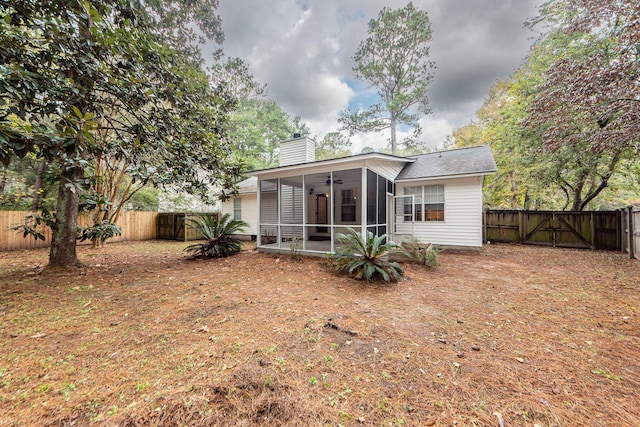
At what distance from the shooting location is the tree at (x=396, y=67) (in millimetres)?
13953

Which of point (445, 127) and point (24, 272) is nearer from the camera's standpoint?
point (24, 272)

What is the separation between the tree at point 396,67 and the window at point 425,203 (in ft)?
25.2

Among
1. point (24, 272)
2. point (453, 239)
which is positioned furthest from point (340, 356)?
point (453, 239)

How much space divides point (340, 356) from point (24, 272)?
730cm

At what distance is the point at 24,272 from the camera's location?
17.1 ft

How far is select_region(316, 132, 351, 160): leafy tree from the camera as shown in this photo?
58.4 ft

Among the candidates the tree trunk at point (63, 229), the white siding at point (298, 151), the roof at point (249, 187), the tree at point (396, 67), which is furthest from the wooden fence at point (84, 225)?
the tree at point (396, 67)

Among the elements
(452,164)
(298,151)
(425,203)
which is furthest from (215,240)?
(452,164)

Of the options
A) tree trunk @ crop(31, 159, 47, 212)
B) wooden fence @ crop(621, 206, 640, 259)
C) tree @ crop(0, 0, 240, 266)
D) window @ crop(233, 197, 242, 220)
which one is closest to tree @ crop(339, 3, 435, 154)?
window @ crop(233, 197, 242, 220)

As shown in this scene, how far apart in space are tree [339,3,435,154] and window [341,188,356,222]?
7.94 metres

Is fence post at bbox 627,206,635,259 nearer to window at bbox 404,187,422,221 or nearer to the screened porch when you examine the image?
window at bbox 404,187,422,221

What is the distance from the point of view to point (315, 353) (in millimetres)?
2439

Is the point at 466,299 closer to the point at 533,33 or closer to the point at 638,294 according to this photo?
the point at 638,294

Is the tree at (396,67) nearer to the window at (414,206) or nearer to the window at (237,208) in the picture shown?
the window at (414,206)
